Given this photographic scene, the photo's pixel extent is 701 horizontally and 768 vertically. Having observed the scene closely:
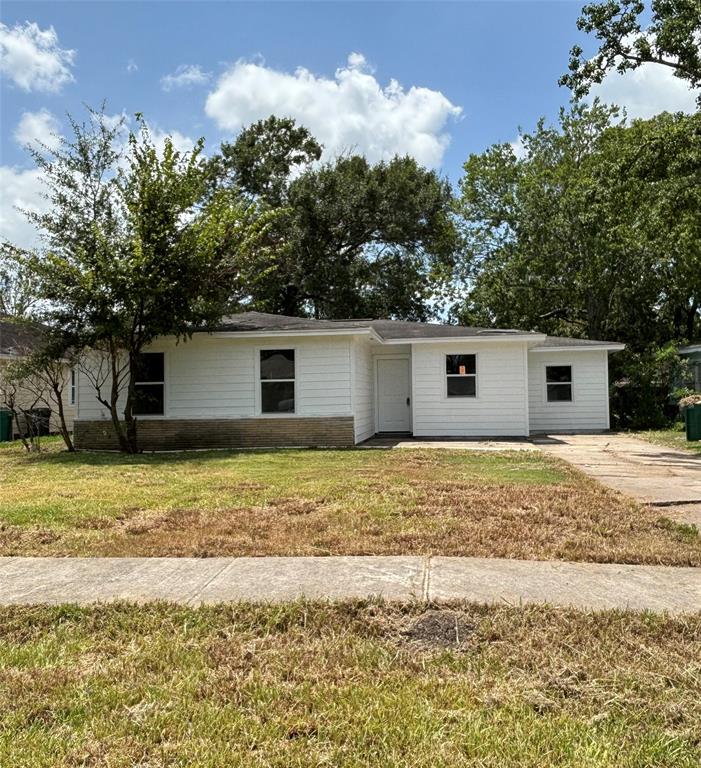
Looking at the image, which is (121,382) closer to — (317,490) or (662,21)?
(317,490)

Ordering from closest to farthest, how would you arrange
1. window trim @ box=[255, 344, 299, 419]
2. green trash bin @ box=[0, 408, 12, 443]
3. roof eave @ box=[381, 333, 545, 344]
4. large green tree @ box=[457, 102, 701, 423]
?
window trim @ box=[255, 344, 299, 419] < roof eave @ box=[381, 333, 545, 344] < green trash bin @ box=[0, 408, 12, 443] < large green tree @ box=[457, 102, 701, 423]

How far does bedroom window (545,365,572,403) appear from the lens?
18.7 metres

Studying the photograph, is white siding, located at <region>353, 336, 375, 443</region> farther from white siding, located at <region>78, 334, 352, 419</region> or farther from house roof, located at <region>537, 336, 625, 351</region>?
house roof, located at <region>537, 336, 625, 351</region>

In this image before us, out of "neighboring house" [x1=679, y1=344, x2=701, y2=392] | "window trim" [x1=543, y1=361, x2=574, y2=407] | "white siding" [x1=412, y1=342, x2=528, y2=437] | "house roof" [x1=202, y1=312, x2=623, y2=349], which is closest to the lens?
"house roof" [x1=202, y1=312, x2=623, y2=349]

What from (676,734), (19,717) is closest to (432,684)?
(676,734)

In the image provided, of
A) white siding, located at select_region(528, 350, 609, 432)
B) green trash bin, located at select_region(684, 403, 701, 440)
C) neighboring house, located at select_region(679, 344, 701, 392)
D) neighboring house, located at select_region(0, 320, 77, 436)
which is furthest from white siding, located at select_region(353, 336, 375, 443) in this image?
neighboring house, located at select_region(679, 344, 701, 392)

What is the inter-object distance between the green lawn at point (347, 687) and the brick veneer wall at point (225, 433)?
410 inches

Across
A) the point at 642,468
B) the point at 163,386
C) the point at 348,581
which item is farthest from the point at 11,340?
the point at 348,581

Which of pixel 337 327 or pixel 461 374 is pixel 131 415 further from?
pixel 461 374

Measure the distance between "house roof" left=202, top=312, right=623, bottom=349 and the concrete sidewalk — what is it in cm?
945

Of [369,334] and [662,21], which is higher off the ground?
[662,21]

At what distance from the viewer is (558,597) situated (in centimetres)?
374

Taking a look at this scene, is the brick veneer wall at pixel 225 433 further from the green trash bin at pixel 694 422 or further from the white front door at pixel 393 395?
the green trash bin at pixel 694 422

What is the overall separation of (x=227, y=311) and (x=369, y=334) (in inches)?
133
